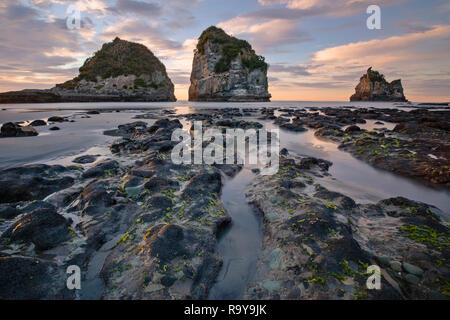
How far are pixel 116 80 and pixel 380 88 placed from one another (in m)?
143

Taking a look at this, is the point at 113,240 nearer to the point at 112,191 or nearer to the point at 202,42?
the point at 112,191

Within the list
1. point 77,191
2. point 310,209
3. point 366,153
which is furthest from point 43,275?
point 366,153

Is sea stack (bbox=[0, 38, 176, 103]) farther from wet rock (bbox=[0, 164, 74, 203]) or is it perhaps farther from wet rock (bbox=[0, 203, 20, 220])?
wet rock (bbox=[0, 203, 20, 220])

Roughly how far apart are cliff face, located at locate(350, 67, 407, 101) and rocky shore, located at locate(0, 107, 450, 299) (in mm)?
148008

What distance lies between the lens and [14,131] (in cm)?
1263

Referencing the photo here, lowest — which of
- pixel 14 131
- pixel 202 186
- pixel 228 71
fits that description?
pixel 202 186

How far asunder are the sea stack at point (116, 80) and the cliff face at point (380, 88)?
116419 millimetres

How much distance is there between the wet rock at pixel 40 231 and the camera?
3.34 meters

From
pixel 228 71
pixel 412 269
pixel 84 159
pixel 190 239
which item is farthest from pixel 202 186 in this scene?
pixel 228 71

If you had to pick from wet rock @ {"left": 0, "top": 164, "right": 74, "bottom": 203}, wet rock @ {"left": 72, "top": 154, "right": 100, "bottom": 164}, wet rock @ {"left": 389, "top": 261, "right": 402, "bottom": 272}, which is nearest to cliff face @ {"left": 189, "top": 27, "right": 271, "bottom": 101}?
wet rock @ {"left": 72, "top": 154, "right": 100, "bottom": 164}

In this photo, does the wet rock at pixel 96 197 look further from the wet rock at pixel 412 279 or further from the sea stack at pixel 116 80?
the sea stack at pixel 116 80

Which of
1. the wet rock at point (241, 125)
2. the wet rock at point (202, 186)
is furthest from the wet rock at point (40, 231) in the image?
the wet rock at point (241, 125)

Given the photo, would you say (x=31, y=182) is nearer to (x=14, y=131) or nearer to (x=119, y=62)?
(x=14, y=131)

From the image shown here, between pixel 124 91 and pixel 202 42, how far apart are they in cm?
4936
